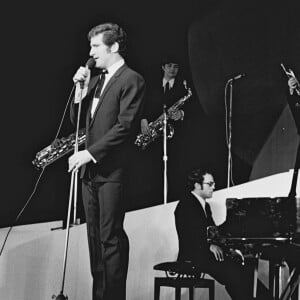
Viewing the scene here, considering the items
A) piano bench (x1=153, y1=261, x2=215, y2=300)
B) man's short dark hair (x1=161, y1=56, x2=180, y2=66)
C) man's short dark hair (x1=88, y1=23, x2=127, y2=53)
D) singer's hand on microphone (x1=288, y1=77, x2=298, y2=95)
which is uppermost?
man's short dark hair (x1=161, y1=56, x2=180, y2=66)

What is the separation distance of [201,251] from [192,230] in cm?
17

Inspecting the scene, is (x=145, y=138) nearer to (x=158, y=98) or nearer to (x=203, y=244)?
(x=158, y=98)

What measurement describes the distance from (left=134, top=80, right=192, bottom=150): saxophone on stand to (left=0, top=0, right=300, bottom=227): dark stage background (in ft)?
0.20

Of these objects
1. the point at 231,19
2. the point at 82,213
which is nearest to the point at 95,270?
the point at 82,213

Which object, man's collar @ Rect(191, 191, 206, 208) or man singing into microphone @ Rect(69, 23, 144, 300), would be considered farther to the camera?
man's collar @ Rect(191, 191, 206, 208)

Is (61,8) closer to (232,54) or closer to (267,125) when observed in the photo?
(232,54)

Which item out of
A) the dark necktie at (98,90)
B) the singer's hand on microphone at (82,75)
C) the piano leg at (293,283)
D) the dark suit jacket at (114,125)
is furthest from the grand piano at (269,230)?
the singer's hand on microphone at (82,75)

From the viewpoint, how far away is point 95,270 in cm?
407

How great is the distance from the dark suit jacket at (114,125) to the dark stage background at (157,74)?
2.38 feet

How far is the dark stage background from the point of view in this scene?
484 cm

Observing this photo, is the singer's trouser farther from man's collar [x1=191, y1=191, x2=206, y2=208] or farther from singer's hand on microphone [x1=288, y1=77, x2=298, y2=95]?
singer's hand on microphone [x1=288, y1=77, x2=298, y2=95]

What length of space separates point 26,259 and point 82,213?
56cm

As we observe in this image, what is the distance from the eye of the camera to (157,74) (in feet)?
16.8

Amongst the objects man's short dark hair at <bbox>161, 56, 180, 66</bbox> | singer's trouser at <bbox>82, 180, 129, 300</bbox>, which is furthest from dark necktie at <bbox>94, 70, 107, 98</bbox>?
man's short dark hair at <bbox>161, 56, 180, 66</bbox>
